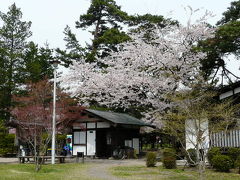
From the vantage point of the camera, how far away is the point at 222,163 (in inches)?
498

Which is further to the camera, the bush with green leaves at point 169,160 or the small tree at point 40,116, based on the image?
the small tree at point 40,116

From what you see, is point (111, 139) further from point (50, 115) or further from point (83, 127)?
point (50, 115)

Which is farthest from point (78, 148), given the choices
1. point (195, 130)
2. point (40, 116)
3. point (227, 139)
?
point (195, 130)

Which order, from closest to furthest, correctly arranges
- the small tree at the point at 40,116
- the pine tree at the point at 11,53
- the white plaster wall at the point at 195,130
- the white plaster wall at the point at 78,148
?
the white plaster wall at the point at 195,130 < the small tree at the point at 40,116 < the white plaster wall at the point at 78,148 < the pine tree at the point at 11,53

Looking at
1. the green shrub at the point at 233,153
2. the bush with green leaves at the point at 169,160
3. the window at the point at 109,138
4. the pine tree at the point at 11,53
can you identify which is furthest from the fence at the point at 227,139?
the pine tree at the point at 11,53

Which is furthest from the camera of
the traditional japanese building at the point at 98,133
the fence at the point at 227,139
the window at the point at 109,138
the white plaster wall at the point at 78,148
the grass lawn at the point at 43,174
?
the white plaster wall at the point at 78,148

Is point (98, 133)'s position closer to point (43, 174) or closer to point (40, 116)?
point (40, 116)

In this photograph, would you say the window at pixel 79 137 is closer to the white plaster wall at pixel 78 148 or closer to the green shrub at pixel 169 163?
the white plaster wall at pixel 78 148

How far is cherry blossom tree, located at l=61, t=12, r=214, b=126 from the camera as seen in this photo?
19141 millimetres

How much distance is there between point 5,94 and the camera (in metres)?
31.3

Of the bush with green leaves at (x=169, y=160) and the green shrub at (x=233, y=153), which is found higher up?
the green shrub at (x=233, y=153)

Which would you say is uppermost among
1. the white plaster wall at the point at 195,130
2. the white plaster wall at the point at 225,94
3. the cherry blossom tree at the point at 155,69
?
the cherry blossom tree at the point at 155,69

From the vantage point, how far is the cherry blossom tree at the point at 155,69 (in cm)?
1914

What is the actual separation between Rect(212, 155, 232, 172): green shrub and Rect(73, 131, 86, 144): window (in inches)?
495
